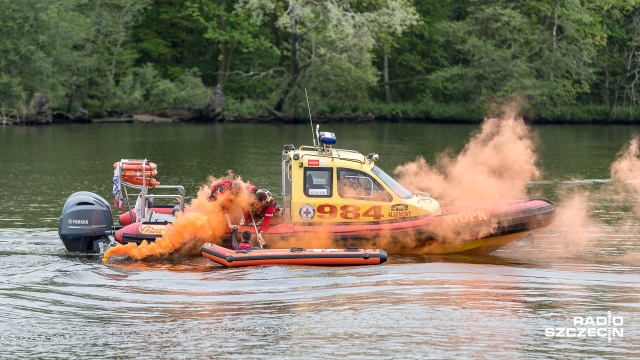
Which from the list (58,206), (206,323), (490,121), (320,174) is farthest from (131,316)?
(490,121)

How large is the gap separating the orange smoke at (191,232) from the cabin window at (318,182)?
1139mm

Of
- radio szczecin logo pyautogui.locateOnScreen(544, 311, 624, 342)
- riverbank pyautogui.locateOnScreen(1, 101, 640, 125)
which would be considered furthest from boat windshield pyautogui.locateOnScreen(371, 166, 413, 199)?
riverbank pyautogui.locateOnScreen(1, 101, 640, 125)

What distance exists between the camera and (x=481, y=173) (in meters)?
26.2

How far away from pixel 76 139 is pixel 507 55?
86.8 feet

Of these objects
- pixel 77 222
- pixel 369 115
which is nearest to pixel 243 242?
pixel 77 222

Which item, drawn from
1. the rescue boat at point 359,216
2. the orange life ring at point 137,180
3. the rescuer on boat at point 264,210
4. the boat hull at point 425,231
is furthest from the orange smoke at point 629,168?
the orange life ring at point 137,180

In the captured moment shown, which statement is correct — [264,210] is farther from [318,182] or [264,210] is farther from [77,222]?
[77,222]

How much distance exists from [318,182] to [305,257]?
1717 millimetres

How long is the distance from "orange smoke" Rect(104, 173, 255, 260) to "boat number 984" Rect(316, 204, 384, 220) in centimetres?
141

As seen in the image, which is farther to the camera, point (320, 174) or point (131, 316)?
point (320, 174)

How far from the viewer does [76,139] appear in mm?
49250

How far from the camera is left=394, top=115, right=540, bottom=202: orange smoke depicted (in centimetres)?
2578

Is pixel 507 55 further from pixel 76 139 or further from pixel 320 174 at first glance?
pixel 320 174

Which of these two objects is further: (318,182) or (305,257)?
(318,182)
